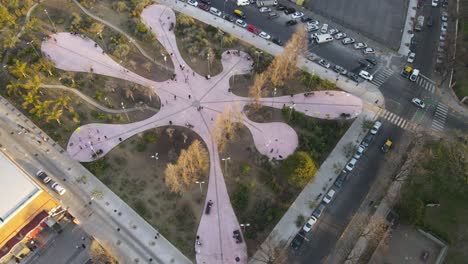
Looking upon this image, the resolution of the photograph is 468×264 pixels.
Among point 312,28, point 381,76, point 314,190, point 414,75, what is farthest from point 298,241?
point 312,28

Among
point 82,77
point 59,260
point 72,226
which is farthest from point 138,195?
point 82,77

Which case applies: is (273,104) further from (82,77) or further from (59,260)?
(59,260)

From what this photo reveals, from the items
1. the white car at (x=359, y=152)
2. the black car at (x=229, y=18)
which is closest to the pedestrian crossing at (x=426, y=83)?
the white car at (x=359, y=152)

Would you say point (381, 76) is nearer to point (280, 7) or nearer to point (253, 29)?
point (280, 7)

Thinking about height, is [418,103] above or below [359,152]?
above

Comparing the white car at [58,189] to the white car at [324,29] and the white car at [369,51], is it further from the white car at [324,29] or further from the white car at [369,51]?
the white car at [369,51]
